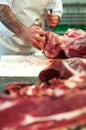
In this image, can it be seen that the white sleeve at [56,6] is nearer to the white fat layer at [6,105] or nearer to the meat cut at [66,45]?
the meat cut at [66,45]

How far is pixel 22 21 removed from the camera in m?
2.21

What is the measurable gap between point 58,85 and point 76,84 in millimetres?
44

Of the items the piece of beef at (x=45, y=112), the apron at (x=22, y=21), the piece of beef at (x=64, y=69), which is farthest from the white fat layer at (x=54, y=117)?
the apron at (x=22, y=21)

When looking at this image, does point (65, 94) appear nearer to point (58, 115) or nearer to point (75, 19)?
point (58, 115)

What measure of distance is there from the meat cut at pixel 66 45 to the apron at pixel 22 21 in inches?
15.3

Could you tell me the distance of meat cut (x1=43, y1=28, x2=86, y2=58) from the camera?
5.41 feet

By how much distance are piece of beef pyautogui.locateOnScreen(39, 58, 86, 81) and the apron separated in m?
1.22

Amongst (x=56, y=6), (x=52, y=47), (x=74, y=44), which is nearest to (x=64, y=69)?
(x=74, y=44)

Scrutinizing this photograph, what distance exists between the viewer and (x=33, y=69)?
5.28 feet

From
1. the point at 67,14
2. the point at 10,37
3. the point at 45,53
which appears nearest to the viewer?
the point at 45,53

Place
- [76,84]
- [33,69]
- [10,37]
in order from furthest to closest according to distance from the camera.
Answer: [10,37], [33,69], [76,84]

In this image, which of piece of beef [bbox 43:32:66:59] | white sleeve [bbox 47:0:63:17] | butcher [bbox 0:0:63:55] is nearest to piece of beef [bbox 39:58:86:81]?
piece of beef [bbox 43:32:66:59]

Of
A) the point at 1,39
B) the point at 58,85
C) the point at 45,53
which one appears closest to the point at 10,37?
the point at 1,39

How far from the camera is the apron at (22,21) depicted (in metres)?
2.18
